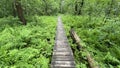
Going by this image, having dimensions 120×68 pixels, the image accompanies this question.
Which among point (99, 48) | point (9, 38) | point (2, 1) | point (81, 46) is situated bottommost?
point (99, 48)

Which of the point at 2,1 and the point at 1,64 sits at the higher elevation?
the point at 2,1

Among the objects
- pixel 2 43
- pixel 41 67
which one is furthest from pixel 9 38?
pixel 41 67

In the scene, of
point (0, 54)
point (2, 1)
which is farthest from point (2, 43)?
point (2, 1)

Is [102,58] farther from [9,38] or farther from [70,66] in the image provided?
[9,38]

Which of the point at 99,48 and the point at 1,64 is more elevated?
the point at 1,64

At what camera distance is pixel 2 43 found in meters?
8.84

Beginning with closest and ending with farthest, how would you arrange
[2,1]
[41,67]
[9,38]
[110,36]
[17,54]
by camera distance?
[41,67] → [17,54] → [9,38] → [110,36] → [2,1]

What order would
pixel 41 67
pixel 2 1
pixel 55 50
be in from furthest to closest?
1. pixel 2 1
2. pixel 55 50
3. pixel 41 67

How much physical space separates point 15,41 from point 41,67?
3.50 metres

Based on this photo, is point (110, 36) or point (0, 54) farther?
point (110, 36)

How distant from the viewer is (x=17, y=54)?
7164mm

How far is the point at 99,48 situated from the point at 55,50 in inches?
160

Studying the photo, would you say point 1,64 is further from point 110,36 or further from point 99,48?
point 110,36

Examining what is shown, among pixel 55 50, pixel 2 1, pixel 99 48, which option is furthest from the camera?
pixel 2 1
